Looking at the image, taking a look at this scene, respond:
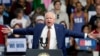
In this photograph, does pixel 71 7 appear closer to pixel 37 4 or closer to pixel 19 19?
pixel 37 4

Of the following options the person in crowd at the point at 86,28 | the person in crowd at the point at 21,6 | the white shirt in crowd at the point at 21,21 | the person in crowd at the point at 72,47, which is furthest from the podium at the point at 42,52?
the person in crowd at the point at 21,6

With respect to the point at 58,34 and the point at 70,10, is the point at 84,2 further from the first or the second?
the point at 58,34

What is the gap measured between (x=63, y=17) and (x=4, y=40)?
1.68 metres

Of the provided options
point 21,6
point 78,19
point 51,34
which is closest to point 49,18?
point 51,34

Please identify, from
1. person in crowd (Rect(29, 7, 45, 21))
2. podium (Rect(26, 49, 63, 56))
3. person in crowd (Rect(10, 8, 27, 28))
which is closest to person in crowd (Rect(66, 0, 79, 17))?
person in crowd (Rect(29, 7, 45, 21))

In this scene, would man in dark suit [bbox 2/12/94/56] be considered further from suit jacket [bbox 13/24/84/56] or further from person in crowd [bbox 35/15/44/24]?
person in crowd [bbox 35/15/44/24]

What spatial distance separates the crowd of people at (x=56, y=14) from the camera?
9202 millimetres

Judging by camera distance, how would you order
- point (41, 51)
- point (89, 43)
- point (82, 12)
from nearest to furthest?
point (41, 51) → point (89, 43) → point (82, 12)

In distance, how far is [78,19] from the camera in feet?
31.6

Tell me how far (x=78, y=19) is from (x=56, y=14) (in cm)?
57

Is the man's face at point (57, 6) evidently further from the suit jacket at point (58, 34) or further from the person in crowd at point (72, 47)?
the suit jacket at point (58, 34)

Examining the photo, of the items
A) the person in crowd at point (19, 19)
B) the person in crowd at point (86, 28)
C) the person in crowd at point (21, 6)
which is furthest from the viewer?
the person in crowd at point (21, 6)

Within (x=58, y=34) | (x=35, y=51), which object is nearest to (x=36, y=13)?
(x=58, y=34)

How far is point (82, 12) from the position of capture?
9.67 m
